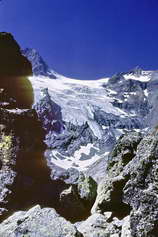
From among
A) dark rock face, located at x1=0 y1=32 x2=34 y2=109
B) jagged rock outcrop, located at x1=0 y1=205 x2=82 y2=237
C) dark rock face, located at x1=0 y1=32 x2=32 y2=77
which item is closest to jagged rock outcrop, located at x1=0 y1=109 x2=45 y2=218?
dark rock face, located at x1=0 y1=32 x2=34 y2=109

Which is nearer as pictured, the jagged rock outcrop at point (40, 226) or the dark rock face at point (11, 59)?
the jagged rock outcrop at point (40, 226)

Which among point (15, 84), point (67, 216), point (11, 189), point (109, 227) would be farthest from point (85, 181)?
point (15, 84)

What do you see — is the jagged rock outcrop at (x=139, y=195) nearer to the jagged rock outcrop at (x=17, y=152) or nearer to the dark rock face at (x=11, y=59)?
the jagged rock outcrop at (x=17, y=152)

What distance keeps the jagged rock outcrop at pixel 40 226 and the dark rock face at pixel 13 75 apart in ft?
35.1

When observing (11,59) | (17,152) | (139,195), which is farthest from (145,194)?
(11,59)

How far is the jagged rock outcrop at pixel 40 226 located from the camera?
14.3 m

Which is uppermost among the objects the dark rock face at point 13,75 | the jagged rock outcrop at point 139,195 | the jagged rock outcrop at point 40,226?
the dark rock face at point 13,75

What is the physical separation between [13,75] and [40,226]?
43.6 feet

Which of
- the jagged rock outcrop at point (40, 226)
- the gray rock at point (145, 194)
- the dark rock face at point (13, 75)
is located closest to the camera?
the gray rock at point (145, 194)

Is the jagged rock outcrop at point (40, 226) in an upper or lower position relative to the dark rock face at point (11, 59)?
lower

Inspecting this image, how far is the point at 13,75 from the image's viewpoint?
2595cm

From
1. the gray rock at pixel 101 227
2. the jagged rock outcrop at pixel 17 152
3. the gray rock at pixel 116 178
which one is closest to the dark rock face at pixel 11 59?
the jagged rock outcrop at pixel 17 152

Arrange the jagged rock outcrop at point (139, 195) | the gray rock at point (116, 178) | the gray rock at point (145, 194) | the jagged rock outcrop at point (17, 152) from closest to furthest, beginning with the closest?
1. the gray rock at point (145, 194)
2. the jagged rock outcrop at point (139, 195)
3. the gray rock at point (116, 178)
4. the jagged rock outcrop at point (17, 152)

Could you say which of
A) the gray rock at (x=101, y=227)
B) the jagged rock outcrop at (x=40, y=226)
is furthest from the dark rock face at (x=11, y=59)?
the jagged rock outcrop at (x=40, y=226)
